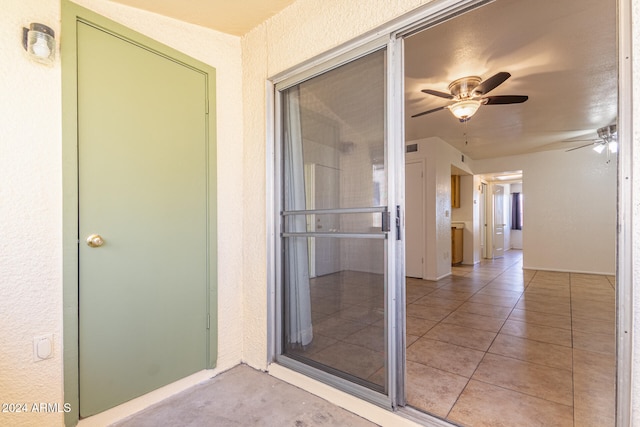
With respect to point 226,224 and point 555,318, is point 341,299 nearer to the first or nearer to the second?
point 226,224

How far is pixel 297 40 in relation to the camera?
184 cm

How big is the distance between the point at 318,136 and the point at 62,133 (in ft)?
4.34

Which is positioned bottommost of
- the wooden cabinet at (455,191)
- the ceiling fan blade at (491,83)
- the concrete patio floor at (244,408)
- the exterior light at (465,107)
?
the concrete patio floor at (244,408)

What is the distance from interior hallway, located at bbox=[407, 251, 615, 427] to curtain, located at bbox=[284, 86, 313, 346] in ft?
2.61

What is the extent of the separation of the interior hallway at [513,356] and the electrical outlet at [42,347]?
1889 mm

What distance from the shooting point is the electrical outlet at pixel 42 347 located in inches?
53.3

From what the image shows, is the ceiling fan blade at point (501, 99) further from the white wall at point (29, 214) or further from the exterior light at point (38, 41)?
the exterior light at point (38, 41)

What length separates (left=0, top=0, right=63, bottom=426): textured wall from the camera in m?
1.29

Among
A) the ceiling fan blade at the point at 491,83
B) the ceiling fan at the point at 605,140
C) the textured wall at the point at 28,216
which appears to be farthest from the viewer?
the ceiling fan at the point at 605,140

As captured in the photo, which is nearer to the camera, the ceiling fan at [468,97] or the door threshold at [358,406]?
the door threshold at [358,406]

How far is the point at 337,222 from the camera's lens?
175 cm

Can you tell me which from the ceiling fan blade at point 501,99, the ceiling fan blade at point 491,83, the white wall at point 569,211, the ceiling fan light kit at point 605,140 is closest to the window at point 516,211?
the white wall at point 569,211

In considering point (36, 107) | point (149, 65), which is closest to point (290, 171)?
point (149, 65)

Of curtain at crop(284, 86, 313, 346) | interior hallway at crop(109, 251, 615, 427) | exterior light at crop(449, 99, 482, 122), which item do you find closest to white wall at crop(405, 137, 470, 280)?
exterior light at crop(449, 99, 482, 122)
